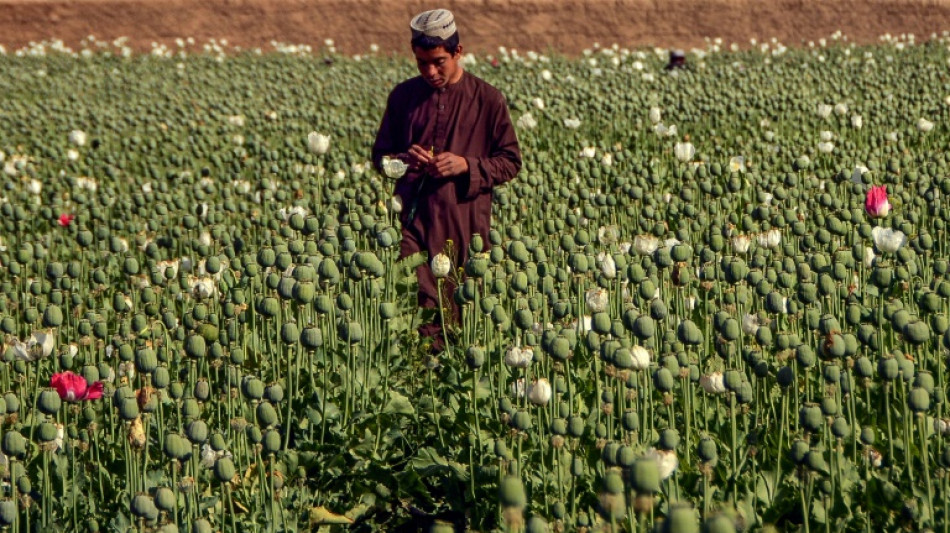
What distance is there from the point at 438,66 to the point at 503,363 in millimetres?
1710

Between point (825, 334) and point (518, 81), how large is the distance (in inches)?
458

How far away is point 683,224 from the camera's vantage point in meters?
6.29

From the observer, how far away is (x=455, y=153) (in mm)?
5805

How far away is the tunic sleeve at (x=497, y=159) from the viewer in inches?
224

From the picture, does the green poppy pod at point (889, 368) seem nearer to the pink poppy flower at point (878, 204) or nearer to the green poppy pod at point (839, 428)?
the green poppy pod at point (839, 428)

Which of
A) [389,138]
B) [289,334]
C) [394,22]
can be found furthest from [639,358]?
[394,22]

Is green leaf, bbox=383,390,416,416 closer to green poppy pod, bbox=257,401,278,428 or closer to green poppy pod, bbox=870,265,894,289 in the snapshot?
green poppy pod, bbox=257,401,278,428

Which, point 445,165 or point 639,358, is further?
point 445,165

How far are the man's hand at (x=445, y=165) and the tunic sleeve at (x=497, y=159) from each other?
0.12 meters

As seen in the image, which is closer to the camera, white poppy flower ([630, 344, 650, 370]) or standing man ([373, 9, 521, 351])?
white poppy flower ([630, 344, 650, 370])

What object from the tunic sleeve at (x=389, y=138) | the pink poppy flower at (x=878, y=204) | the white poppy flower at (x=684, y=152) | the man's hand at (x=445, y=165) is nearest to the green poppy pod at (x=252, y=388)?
the man's hand at (x=445, y=165)

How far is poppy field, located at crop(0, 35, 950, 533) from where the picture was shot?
3281 millimetres

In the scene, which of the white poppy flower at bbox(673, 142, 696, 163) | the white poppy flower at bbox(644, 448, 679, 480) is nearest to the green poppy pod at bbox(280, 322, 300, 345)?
the white poppy flower at bbox(644, 448, 679, 480)

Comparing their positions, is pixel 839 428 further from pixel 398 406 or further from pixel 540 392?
pixel 398 406
